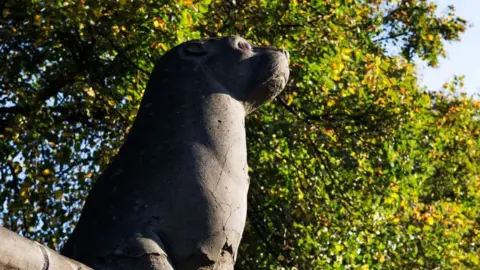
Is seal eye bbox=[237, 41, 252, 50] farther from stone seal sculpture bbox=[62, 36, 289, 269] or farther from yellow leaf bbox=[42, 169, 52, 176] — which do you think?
yellow leaf bbox=[42, 169, 52, 176]

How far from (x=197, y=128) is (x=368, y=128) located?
803 cm

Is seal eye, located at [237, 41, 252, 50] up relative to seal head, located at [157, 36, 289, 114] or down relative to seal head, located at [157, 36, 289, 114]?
up

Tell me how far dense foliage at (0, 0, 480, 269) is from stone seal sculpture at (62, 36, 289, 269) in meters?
5.19

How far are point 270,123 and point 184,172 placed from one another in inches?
272

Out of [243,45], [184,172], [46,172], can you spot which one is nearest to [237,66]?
[243,45]

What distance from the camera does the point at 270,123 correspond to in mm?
10484

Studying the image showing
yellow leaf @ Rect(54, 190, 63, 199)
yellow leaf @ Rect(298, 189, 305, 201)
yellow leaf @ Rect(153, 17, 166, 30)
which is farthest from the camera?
yellow leaf @ Rect(298, 189, 305, 201)

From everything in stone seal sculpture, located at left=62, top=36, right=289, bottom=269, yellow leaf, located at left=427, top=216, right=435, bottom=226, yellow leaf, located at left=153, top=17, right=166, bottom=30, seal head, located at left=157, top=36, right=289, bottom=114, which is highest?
yellow leaf, located at left=427, top=216, right=435, bottom=226

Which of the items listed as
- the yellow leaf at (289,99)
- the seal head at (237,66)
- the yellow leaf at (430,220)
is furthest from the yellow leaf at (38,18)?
the yellow leaf at (430,220)

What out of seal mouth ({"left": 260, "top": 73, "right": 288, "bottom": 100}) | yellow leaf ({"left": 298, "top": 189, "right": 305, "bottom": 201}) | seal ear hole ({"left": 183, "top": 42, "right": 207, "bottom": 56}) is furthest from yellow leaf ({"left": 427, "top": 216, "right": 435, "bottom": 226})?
seal ear hole ({"left": 183, "top": 42, "right": 207, "bottom": 56})

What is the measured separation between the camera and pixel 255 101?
13.6 feet

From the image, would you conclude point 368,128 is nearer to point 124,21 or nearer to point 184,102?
point 124,21

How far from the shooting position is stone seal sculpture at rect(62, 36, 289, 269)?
3.47 metres

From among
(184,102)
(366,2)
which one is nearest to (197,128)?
(184,102)
